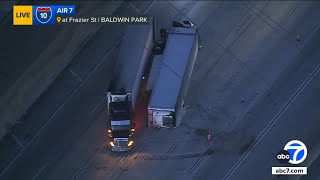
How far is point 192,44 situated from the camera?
56.9m

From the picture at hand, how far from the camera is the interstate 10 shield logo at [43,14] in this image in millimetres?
61031

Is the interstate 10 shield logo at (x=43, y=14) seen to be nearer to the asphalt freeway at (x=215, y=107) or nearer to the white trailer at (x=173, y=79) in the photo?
the asphalt freeway at (x=215, y=107)

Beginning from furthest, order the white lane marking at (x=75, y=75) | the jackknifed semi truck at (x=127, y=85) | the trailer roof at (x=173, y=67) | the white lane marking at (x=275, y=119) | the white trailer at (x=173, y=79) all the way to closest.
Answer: the white lane marking at (x=75, y=75) → the trailer roof at (x=173, y=67) → the white trailer at (x=173, y=79) → the jackknifed semi truck at (x=127, y=85) → the white lane marking at (x=275, y=119)

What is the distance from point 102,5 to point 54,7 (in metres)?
5.23

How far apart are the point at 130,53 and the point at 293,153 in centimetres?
1840

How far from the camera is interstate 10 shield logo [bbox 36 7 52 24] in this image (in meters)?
61.0

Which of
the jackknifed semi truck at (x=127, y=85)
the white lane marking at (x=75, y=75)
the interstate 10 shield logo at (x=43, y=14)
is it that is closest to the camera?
the jackknifed semi truck at (x=127, y=85)

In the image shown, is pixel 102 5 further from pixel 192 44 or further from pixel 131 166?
pixel 131 166

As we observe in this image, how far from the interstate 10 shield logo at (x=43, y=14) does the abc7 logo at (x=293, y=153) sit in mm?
28075
